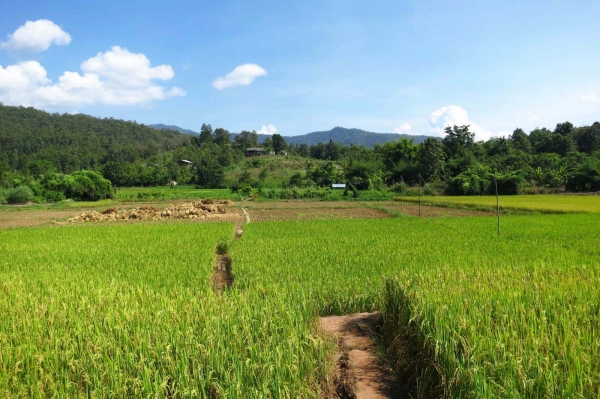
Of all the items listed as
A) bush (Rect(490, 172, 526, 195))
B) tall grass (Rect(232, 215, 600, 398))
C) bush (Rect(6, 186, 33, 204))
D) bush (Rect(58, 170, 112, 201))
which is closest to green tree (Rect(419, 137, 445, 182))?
bush (Rect(490, 172, 526, 195))

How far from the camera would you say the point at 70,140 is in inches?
3605

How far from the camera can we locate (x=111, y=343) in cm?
346

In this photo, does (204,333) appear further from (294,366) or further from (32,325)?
(32,325)

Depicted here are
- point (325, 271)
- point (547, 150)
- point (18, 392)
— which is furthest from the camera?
point (547, 150)

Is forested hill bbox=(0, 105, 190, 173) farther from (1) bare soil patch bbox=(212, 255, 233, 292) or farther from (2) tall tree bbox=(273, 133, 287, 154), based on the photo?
(1) bare soil patch bbox=(212, 255, 233, 292)

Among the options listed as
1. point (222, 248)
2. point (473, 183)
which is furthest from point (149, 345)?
point (473, 183)

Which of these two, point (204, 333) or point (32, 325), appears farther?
point (32, 325)

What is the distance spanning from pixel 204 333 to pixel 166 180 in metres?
61.5

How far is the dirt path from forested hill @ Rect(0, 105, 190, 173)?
242ft

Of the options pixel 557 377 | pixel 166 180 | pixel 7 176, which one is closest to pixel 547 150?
pixel 166 180

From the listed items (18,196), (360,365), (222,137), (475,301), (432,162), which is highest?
(222,137)

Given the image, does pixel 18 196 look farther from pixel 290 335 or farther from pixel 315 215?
pixel 290 335

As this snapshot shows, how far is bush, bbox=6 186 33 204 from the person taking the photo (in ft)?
117

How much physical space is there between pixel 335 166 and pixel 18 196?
142 ft
